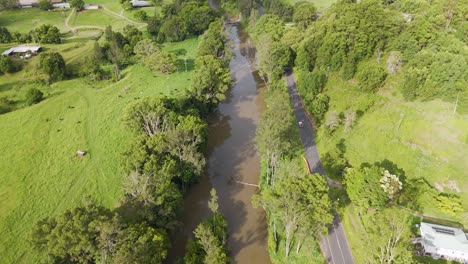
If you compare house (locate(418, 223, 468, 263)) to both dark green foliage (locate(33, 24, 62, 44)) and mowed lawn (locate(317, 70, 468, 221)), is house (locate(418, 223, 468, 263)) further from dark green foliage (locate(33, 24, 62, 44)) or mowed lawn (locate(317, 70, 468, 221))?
dark green foliage (locate(33, 24, 62, 44))

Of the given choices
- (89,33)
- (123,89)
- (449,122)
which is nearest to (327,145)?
(449,122)

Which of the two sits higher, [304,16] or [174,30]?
[304,16]

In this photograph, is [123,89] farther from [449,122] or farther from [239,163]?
[449,122]

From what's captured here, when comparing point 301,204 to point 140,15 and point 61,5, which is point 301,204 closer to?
point 140,15

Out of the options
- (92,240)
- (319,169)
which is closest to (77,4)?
(319,169)

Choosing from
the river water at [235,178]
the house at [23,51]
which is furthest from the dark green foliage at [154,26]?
the river water at [235,178]

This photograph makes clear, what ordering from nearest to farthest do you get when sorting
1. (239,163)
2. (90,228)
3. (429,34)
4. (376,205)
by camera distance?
(90,228) < (376,205) < (239,163) < (429,34)
